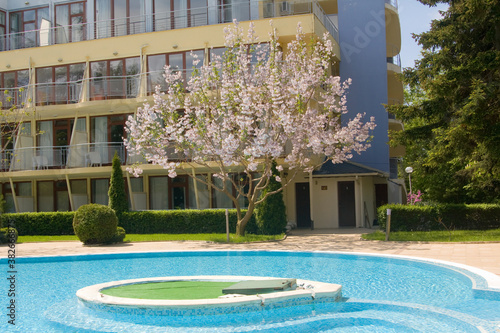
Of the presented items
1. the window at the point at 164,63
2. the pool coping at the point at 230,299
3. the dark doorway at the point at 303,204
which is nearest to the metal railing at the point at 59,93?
the window at the point at 164,63

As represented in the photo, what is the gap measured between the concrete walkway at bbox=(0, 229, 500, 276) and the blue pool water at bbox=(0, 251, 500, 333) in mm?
935

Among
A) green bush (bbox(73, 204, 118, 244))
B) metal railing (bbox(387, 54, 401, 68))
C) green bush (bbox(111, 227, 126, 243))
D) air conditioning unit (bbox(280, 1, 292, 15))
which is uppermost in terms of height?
air conditioning unit (bbox(280, 1, 292, 15))

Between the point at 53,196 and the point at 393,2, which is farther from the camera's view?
the point at 393,2

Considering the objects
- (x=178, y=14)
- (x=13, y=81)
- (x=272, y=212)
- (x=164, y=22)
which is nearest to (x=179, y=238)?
(x=272, y=212)

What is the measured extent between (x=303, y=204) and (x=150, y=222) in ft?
22.7

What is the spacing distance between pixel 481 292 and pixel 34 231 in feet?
64.2

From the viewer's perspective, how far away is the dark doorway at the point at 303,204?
24.3m

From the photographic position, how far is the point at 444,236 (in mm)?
17516

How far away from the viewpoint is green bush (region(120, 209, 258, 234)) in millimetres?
21266

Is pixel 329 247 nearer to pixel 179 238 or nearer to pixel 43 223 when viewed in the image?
pixel 179 238

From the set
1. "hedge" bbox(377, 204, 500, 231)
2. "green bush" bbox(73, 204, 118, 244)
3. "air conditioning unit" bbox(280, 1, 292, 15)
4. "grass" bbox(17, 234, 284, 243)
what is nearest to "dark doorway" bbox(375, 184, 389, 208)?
"hedge" bbox(377, 204, 500, 231)

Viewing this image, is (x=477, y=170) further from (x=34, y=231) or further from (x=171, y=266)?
(x=34, y=231)

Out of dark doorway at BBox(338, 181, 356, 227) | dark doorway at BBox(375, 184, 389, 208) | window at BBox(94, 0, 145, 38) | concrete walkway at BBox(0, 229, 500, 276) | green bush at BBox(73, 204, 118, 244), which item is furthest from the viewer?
dark doorway at BBox(375, 184, 389, 208)

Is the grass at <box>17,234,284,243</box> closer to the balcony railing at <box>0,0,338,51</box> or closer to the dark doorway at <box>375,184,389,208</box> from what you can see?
the balcony railing at <box>0,0,338,51</box>
